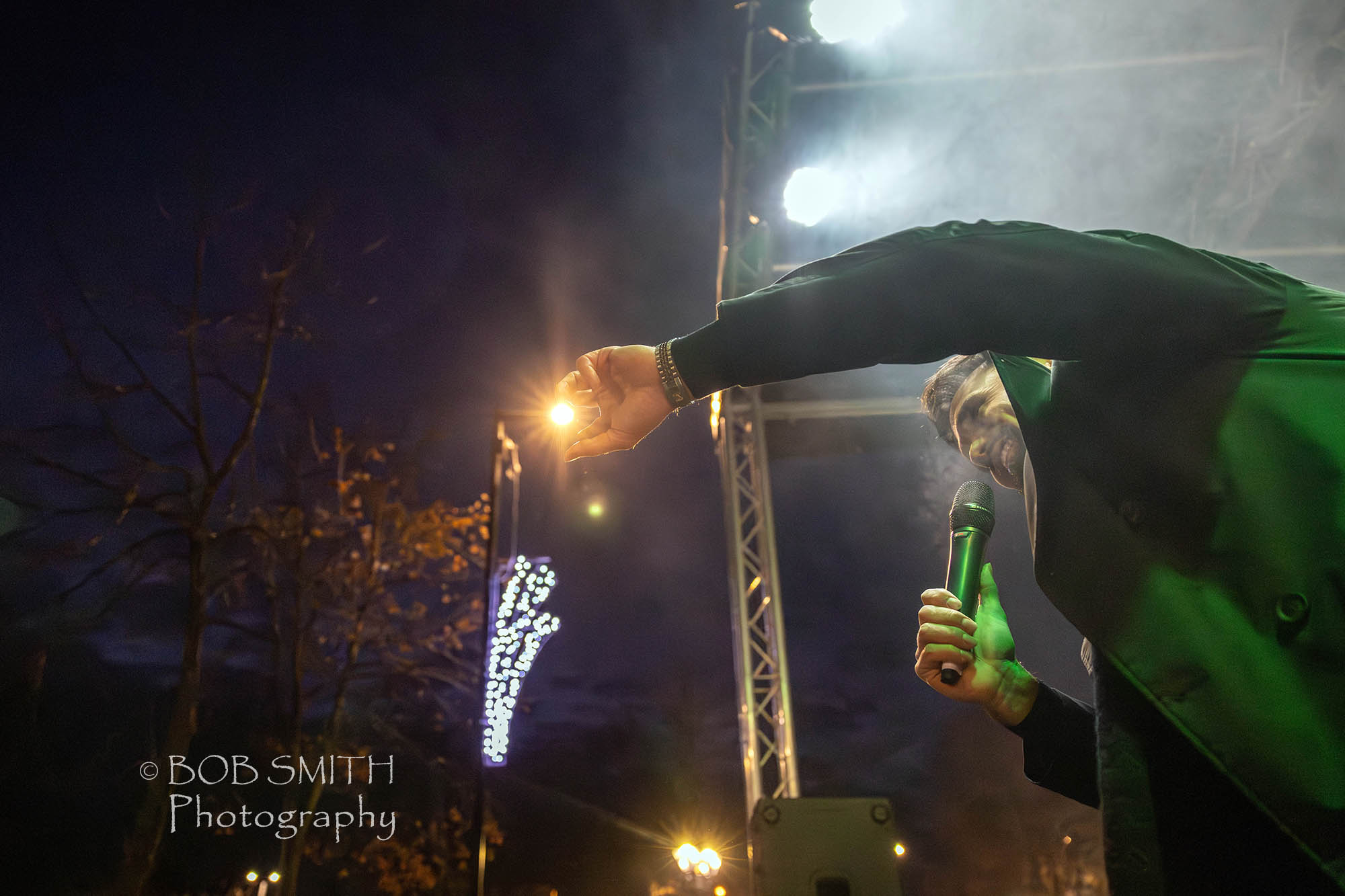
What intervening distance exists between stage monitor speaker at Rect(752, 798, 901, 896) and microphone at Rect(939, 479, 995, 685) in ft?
4.96

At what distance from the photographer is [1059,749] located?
4.85 feet

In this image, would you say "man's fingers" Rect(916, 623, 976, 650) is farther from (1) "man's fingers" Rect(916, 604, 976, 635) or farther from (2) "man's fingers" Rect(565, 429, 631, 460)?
(2) "man's fingers" Rect(565, 429, 631, 460)

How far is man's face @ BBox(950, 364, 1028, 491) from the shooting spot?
57.2 inches

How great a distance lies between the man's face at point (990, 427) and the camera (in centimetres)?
145

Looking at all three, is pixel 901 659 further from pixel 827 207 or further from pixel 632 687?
pixel 632 687

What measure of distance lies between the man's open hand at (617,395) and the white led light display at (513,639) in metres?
8.54

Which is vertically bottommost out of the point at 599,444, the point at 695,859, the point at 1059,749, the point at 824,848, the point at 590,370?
the point at 695,859

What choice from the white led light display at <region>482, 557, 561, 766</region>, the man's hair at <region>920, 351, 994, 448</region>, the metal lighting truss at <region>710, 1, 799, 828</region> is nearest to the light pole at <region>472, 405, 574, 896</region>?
the white led light display at <region>482, 557, 561, 766</region>

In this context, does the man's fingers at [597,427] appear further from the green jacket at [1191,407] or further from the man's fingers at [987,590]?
the man's fingers at [987,590]

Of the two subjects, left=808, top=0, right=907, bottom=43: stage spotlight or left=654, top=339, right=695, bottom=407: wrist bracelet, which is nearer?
left=654, top=339, right=695, bottom=407: wrist bracelet

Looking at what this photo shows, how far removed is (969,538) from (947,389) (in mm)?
334

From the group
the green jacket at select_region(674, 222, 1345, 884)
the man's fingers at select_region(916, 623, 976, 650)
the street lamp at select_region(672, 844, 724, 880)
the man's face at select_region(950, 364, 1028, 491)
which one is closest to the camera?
the green jacket at select_region(674, 222, 1345, 884)

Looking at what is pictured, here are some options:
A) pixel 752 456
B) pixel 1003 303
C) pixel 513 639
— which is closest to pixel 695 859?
pixel 513 639

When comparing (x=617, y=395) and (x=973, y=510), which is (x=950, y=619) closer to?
(x=973, y=510)
